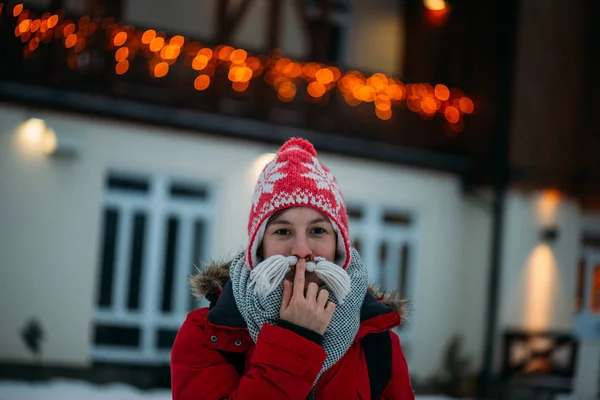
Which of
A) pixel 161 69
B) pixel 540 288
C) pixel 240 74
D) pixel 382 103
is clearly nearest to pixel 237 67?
pixel 240 74

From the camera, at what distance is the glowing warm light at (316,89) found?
11781 millimetres

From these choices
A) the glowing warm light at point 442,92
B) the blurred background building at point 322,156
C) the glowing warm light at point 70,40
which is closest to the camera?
the blurred background building at point 322,156

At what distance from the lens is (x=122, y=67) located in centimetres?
1016

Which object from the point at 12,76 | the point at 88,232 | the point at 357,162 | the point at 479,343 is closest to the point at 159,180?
the point at 88,232

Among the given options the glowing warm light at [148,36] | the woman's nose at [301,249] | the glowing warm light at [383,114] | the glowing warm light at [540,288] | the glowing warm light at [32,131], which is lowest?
the glowing warm light at [540,288]

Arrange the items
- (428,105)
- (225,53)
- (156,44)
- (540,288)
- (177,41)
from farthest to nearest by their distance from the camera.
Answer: (540,288) < (428,105) < (225,53) < (177,41) < (156,44)

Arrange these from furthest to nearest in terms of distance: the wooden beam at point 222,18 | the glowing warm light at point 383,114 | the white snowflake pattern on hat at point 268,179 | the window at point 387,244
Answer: the glowing warm light at point 383,114, the window at point 387,244, the wooden beam at point 222,18, the white snowflake pattern on hat at point 268,179

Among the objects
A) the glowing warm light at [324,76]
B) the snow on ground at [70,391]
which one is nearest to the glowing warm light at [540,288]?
the glowing warm light at [324,76]

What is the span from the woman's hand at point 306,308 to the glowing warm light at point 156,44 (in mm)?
8690

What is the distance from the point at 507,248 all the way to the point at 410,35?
12.2ft

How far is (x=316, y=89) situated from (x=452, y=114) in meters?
2.62

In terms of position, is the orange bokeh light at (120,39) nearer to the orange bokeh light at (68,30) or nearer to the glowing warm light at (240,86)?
the orange bokeh light at (68,30)

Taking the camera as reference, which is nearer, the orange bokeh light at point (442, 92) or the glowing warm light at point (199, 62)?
the glowing warm light at point (199, 62)

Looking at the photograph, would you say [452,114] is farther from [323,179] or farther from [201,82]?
[323,179]
